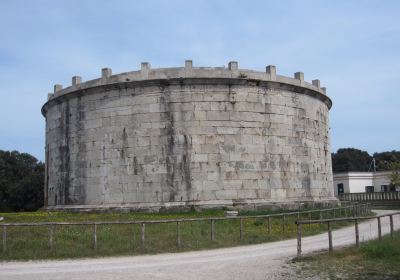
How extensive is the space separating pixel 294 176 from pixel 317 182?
2380 mm

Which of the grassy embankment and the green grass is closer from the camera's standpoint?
the green grass

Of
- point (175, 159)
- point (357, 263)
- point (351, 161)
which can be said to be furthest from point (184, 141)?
point (351, 161)

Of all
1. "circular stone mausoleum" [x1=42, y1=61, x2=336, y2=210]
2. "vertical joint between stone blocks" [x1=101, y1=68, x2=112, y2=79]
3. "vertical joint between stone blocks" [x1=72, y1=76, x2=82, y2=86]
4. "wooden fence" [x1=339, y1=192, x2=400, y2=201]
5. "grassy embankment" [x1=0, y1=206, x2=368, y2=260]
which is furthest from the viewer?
"wooden fence" [x1=339, y1=192, x2=400, y2=201]

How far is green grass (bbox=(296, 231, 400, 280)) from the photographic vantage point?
30.8 ft

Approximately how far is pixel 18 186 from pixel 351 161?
77017 millimetres

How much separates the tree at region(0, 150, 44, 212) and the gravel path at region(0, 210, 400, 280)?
4388cm

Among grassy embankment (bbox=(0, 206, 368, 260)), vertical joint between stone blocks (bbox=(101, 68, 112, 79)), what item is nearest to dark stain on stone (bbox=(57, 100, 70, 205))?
vertical joint between stone blocks (bbox=(101, 68, 112, 79))

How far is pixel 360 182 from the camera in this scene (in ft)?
209

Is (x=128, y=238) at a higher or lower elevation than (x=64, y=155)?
lower

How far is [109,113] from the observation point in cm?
2444

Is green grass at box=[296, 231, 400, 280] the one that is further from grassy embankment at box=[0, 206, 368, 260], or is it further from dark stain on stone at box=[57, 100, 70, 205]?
dark stain on stone at box=[57, 100, 70, 205]

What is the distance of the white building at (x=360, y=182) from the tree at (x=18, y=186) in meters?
37.2

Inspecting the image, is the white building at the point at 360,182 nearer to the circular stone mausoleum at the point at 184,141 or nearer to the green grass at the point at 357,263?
the circular stone mausoleum at the point at 184,141

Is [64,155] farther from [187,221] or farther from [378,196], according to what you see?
[378,196]
